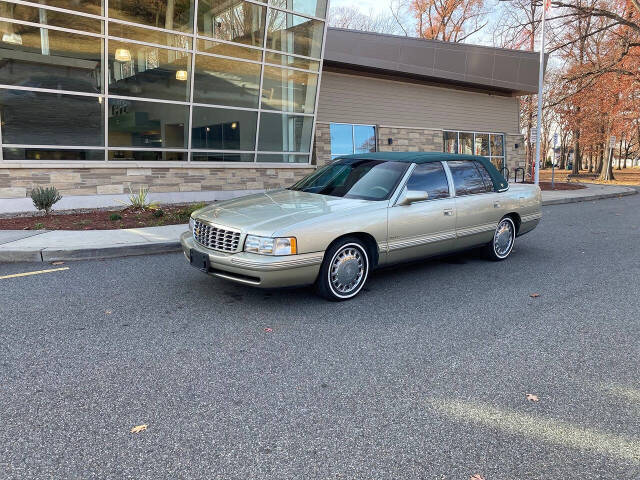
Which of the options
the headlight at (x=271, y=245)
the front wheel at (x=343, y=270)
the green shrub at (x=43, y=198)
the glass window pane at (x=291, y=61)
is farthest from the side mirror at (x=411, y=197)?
the glass window pane at (x=291, y=61)

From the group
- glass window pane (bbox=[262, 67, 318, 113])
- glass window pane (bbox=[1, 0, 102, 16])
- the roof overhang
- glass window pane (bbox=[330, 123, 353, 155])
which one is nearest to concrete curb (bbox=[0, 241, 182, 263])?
glass window pane (bbox=[1, 0, 102, 16])

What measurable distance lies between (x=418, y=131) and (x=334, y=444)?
1964 centimetres

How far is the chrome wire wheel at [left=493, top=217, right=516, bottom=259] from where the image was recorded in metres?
6.99

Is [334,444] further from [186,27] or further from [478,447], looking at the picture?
[186,27]

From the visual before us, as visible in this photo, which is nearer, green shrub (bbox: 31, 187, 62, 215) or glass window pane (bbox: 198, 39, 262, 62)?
green shrub (bbox: 31, 187, 62, 215)

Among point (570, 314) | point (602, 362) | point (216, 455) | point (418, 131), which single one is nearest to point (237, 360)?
point (216, 455)

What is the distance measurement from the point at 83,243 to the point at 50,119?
5.35 m

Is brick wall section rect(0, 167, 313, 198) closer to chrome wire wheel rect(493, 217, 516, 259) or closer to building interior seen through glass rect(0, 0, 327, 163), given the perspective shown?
building interior seen through glass rect(0, 0, 327, 163)

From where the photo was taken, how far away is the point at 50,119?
11039 mm

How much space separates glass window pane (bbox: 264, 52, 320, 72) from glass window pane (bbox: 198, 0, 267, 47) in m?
0.52

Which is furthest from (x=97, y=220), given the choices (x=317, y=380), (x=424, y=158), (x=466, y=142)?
(x=466, y=142)

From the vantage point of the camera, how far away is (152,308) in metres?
4.77

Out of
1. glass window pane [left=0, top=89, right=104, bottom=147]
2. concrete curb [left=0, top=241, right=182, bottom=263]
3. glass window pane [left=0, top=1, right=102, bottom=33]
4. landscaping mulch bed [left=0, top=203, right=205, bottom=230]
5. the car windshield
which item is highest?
glass window pane [left=0, top=1, right=102, bottom=33]

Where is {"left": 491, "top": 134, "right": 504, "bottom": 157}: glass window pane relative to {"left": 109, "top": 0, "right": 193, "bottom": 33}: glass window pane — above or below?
below
